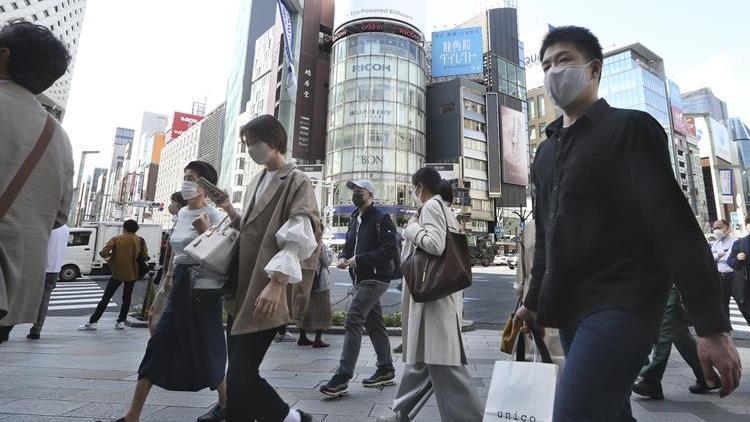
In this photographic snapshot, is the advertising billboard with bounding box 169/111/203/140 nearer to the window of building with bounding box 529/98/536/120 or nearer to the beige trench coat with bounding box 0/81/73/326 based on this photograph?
the window of building with bounding box 529/98/536/120

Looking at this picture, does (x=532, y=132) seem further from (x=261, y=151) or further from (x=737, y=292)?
(x=261, y=151)

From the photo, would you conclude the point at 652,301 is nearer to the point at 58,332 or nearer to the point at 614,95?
the point at 58,332

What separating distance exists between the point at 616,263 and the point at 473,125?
5938 cm

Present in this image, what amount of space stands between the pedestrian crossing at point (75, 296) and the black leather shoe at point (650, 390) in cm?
1189

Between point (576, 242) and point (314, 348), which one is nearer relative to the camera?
point (576, 242)

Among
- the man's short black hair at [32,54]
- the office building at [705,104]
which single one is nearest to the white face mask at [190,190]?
the man's short black hair at [32,54]

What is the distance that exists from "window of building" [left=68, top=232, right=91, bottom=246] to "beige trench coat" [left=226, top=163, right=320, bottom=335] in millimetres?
19891

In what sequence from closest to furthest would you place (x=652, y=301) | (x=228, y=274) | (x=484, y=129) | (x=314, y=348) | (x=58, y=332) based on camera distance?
(x=652, y=301), (x=228, y=274), (x=314, y=348), (x=58, y=332), (x=484, y=129)

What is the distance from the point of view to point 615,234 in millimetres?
1389

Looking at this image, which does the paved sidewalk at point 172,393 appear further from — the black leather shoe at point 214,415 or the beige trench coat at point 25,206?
the beige trench coat at point 25,206

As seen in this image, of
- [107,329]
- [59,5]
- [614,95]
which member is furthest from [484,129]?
[59,5]

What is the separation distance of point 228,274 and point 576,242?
1660 millimetres

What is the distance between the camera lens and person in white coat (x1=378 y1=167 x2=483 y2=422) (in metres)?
2.59

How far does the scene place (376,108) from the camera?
5147cm
